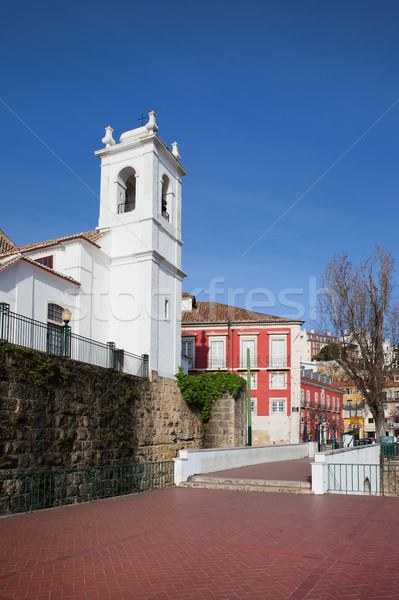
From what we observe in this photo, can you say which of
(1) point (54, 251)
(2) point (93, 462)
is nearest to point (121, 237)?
(1) point (54, 251)

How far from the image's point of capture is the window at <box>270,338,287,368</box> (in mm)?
39500

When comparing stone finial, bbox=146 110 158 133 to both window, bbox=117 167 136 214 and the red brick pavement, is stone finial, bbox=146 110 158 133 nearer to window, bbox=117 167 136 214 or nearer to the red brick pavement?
window, bbox=117 167 136 214

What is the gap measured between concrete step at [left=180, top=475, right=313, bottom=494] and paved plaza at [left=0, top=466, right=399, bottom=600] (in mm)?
2960

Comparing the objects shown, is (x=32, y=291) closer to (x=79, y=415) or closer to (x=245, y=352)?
(x=79, y=415)

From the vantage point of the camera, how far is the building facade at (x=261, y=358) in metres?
→ 39.0

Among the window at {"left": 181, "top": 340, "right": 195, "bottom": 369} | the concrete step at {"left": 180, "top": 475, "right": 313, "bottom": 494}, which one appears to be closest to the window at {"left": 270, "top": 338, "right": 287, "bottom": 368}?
the window at {"left": 181, "top": 340, "right": 195, "bottom": 369}

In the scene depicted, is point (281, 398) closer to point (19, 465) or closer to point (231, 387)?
point (231, 387)

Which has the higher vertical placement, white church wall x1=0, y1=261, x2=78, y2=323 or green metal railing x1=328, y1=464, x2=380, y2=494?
white church wall x1=0, y1=261, x2=78, y2=323

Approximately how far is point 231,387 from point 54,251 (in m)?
11.2

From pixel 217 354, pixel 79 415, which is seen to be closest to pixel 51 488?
pixel 79 415

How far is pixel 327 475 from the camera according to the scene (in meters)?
14.7

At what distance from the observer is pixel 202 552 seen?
25.0 feet

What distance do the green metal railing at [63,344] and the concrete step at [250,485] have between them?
17.4 feet

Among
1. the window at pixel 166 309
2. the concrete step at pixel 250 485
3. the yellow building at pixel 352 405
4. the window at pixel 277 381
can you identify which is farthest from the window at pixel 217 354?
the yellow building at pixel 352 405
